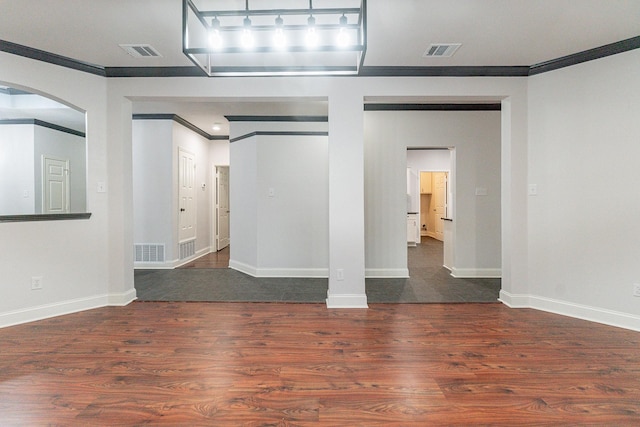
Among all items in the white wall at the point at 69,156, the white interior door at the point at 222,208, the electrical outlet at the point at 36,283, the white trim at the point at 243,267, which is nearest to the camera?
the electrical outlet at the point at 36,283

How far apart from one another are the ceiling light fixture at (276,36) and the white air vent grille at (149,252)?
3.65 metres

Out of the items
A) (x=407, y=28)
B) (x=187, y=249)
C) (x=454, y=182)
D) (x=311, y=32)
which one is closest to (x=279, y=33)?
(x=311, y=32)

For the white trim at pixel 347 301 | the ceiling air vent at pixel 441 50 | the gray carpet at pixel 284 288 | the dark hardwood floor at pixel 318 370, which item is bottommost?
the dark hardwood floor at pixel 318 370

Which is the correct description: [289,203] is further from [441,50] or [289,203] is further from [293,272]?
[441,50]

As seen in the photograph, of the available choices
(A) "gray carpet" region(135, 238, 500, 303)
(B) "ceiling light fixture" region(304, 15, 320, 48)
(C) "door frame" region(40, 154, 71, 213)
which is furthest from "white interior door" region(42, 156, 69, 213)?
(B) "ceiling light fixture" region(304, 15, 320, 48)

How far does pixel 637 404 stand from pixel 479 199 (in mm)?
3529

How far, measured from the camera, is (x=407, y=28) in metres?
2.82

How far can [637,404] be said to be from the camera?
190 cm

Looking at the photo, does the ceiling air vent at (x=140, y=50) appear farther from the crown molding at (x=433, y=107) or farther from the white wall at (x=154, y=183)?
the crown molding at (x=433, y=107)

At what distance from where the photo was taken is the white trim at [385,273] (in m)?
5.12

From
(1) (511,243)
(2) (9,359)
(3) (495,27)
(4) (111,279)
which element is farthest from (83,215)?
(1) (511,243)

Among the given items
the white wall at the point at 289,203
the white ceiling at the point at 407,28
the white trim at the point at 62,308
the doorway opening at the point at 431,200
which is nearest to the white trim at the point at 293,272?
the white wall at the point at 289,203

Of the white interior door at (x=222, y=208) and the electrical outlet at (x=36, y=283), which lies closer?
the electrical outlet at (x=36, y=283)

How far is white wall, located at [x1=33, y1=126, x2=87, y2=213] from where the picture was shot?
3999 millimetres
